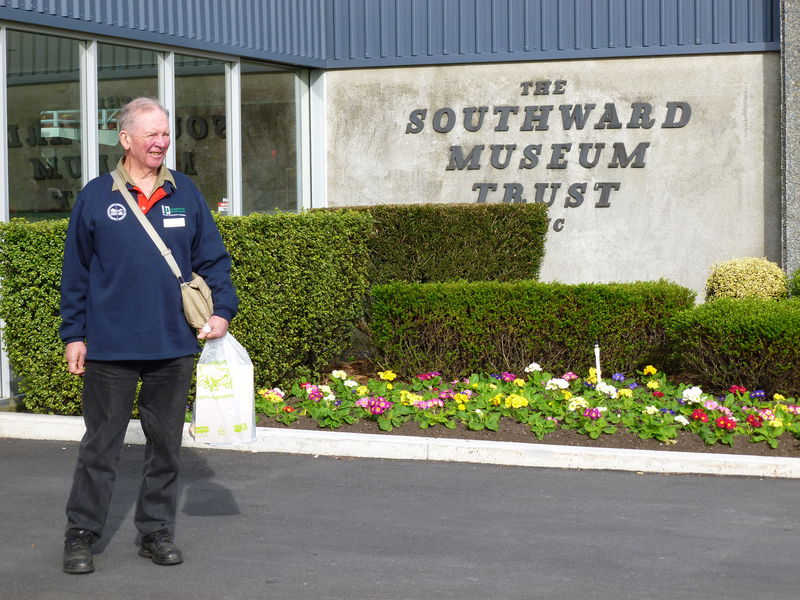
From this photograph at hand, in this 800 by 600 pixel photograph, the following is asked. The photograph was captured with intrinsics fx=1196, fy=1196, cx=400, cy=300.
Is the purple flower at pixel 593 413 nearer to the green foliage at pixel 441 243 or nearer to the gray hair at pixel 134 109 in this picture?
the green foliage at pixel 441 243

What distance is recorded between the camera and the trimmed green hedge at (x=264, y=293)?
8.23m

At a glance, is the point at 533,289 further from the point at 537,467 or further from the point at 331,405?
the point at 537,467

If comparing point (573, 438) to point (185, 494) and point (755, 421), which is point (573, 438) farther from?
point (185, 494)

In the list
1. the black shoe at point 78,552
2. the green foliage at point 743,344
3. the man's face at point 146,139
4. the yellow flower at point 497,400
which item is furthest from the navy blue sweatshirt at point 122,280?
the green foliage at point 743,344

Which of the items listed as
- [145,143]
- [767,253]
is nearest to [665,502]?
[145,143]

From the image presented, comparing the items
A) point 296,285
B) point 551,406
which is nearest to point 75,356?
point 551,406

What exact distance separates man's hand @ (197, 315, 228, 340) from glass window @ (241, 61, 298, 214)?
8057mm

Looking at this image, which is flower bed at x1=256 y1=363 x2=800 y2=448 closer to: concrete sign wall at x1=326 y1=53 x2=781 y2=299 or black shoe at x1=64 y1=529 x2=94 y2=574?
black shoe at x1=64 y1=529 x2=94 y2=574

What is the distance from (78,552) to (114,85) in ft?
23.0

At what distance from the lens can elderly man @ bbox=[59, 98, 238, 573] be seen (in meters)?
5.08

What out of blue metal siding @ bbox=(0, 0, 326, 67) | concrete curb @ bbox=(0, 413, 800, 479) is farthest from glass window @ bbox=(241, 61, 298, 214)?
concrete curb @ bbox=(0, 413, 800, 479)

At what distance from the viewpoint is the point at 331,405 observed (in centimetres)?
867

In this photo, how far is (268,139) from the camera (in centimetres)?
1356

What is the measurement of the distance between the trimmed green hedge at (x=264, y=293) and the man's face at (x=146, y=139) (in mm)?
3242
